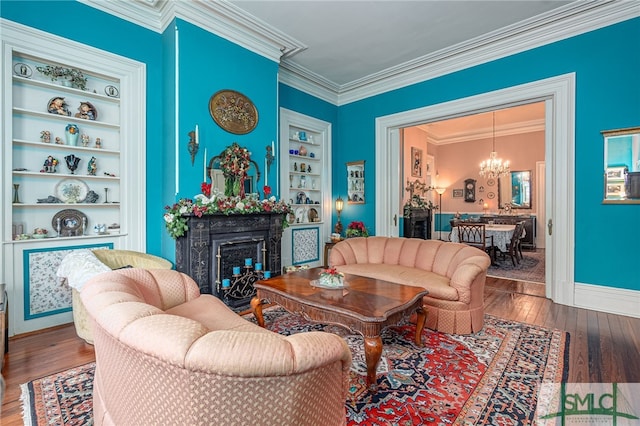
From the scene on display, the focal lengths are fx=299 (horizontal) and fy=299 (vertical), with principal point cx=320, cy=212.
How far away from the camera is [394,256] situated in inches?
155

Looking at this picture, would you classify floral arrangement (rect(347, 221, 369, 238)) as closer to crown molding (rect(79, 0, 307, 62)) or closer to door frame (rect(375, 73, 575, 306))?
door frame (rect(375, 73, 575, 306))

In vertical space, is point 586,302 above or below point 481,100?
below

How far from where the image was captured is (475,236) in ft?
19.0

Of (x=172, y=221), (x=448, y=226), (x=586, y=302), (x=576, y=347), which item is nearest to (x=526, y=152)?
(x=448, y=226)

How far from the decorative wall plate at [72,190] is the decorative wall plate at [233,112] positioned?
1604mm

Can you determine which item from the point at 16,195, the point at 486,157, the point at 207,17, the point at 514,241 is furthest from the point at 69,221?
the point at 486,157

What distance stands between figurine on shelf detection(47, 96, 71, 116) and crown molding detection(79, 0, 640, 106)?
1.05m

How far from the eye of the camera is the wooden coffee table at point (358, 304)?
195cm

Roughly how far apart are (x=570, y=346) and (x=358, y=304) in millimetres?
1941

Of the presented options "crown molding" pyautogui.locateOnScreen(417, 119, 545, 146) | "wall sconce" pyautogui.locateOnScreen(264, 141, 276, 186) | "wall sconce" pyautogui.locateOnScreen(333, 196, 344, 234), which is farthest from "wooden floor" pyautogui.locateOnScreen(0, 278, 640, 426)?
"crown molding" pyautogui.locateOnScreen(417, 119, 545, 146)

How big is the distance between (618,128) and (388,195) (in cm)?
302

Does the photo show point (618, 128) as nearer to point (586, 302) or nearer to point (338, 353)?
point (586, 302)

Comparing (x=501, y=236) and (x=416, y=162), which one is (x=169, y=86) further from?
(x=501, y=236)

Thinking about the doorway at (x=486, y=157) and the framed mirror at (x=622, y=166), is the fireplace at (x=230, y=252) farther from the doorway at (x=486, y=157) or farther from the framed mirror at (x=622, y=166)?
the doorway at (x=486, y=157)
